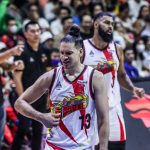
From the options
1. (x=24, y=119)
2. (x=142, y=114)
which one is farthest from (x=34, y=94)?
(x=142, y=114)

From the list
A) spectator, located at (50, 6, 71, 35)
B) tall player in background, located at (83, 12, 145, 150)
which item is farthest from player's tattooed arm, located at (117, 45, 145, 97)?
spectator, located at (50, 6, 71, 35)

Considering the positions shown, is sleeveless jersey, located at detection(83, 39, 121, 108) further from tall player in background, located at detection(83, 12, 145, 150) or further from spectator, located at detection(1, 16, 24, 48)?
spectator, located at detection(1, 16, 24, 48)

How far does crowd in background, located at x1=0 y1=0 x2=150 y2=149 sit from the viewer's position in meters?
11.5

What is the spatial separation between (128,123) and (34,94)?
3535mm

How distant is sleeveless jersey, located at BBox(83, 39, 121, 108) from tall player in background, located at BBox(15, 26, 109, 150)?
1.52 m

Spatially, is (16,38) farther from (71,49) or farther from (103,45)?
(71,49)

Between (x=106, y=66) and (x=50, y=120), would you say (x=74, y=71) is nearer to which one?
(x=50, y=120)

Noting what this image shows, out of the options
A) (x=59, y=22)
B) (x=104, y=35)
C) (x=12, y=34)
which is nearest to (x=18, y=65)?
(x=104, y=35)

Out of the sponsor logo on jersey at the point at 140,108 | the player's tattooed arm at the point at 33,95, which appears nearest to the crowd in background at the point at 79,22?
the sponsor logo on jersey at the point at 140,108

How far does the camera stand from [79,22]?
12984 mm

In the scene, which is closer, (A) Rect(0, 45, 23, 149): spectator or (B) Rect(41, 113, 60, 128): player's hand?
(B) Rect(41, 113, 60, 128): player's hand

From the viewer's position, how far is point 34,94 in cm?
510

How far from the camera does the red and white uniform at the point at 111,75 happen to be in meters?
6.60

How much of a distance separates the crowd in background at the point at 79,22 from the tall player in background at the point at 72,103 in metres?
4.87
